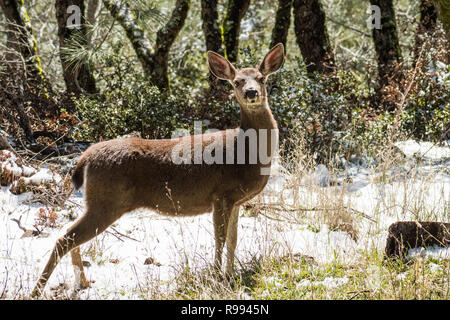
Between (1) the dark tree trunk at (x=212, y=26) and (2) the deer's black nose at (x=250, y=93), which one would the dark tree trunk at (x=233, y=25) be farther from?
(2) the deer's black nose at (x=250, y=93)

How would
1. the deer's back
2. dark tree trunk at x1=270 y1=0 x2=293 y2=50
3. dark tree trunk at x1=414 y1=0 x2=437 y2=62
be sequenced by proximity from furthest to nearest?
1. dark tree trunk at x1=270 y1=0 x2=293 y2=50
2. dark tree trunk at x1=414 y1=0 x2=437 y2=62
3. the deer's back

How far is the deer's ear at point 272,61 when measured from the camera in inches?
201

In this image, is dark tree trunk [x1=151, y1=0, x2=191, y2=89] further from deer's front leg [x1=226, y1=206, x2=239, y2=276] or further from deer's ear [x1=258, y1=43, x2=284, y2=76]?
deer's front leg [x1=226, y1=206, x2=239, y2=276]

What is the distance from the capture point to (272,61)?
519 centimetres

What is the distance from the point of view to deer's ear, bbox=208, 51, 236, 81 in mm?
5117

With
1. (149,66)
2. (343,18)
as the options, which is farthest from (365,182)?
(343,18)

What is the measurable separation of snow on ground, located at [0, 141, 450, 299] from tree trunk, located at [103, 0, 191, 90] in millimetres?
3733

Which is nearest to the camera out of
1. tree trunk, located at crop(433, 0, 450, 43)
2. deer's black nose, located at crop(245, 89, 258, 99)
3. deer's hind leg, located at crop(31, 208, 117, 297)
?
deer's hind leg, located at crop(31, 208, 117, 297)

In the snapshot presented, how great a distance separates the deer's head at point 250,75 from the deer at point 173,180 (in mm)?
18

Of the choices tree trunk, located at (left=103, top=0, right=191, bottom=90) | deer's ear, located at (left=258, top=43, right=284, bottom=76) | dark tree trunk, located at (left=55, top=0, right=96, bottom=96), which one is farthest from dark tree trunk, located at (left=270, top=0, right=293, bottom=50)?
deer's ear, located at (left=258, top=43, right=284, bottom=76)

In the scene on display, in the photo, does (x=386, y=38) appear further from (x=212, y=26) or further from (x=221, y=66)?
(x=221, y=66)

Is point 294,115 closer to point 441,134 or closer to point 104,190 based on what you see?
point 441,134

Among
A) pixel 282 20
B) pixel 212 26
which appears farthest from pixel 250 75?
pixel 282 20

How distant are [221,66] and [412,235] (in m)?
2.33
